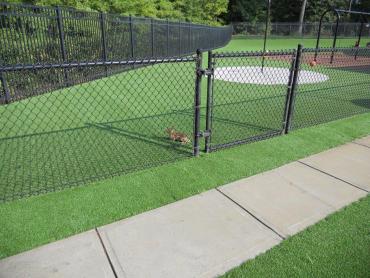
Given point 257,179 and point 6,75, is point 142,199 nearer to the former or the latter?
point 257,179

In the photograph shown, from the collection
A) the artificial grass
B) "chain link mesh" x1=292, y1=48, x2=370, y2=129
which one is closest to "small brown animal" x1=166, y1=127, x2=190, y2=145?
"chain link mesh" x1=292, y1=48, x2=370, y2=129

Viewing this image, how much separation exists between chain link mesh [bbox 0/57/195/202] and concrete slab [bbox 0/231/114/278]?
1046 millimetres

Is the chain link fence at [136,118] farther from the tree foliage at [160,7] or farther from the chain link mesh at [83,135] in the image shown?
the tree foliage at [160,7]

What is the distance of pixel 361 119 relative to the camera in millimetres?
6195

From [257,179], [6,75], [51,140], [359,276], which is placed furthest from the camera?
[6,75]

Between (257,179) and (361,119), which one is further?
(361,119)

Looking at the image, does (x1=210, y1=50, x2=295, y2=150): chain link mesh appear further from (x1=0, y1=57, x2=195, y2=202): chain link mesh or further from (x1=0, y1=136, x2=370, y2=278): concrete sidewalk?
(x1=0, y1=136, x2=370, y2=278): concrete sidewalk

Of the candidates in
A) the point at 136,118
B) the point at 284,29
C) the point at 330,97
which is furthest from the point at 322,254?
the point at 284,29

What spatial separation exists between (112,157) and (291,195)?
94.7 inches

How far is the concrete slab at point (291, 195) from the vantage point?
3001mm

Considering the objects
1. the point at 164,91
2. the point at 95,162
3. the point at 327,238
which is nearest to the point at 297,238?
the point at 327,238

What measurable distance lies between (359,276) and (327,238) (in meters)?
0.44

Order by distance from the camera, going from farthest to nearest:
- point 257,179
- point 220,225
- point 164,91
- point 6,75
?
point 164,91, point 6,75, point 257,179, point 220,225

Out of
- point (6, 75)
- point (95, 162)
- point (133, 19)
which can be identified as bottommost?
point (95, 162)
